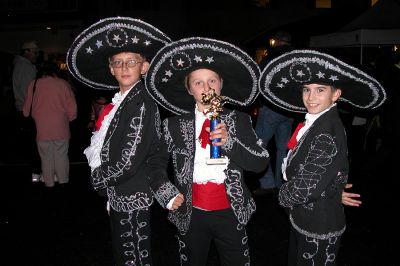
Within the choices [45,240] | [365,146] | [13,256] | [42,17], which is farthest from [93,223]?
[42,17]

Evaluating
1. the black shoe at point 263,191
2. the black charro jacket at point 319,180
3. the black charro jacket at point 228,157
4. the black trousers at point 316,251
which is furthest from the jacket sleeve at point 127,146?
the black shoe at point 263,191

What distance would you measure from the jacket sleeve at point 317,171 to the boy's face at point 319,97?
24 centimetres

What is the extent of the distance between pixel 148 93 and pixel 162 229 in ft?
7.75

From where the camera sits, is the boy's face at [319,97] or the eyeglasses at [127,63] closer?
the boy's face at [319,97]

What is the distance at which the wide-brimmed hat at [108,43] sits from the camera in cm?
279

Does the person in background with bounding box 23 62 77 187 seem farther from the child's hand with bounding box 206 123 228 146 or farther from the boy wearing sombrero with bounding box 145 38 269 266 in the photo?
the child's hand with bounding box 206 123 228 146

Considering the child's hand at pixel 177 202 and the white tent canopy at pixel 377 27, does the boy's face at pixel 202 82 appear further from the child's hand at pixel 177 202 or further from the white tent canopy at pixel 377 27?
the white tent canopy at pixel 377 27

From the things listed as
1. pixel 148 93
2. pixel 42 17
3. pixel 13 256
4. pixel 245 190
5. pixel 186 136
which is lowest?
pixel 13 256

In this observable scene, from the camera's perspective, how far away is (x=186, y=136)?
9.43ft

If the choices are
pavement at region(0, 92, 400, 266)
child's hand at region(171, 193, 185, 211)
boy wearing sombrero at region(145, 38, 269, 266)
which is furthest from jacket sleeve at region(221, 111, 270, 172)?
pavement at region(0, 92, 400, 266)

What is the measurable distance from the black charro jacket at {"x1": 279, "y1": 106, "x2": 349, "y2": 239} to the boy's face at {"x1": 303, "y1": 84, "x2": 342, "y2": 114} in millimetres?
71

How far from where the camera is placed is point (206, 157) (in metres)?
2.82

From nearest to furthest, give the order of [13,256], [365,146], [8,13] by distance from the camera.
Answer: [13,256], [365,146], [8,13]

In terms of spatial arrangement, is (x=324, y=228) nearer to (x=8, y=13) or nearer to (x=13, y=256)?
(x=13, y=256)
